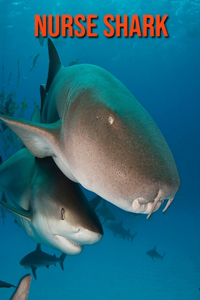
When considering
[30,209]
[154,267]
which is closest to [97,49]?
[154,267]

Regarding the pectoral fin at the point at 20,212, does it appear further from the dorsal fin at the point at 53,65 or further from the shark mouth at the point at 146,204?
the shark mouth at the point at 146,204

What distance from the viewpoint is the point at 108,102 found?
1541 mm

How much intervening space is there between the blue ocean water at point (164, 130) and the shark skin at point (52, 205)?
5.73 metres

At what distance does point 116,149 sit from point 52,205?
4.98ft

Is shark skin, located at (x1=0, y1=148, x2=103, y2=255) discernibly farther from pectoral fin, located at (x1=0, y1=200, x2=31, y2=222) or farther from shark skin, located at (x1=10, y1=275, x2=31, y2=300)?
shark skin, located at (x1=10, y1=275, x2=31, y2=300)

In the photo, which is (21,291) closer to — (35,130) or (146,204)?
(146,204)

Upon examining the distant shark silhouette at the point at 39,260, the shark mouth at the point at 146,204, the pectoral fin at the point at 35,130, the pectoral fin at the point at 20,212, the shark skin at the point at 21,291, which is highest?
the pectoral fin at the point at 35,130

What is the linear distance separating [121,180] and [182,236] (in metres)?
42.5

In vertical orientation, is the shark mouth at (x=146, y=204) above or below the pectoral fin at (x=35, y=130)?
below

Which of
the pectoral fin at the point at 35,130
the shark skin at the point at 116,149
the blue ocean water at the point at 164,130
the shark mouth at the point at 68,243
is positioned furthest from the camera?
the blue ocean water at the point at 164,130

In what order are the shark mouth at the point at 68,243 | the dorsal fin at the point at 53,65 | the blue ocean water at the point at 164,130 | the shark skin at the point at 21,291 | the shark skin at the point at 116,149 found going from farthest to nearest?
the blue ocean water at the point at 164,130 < the dorsal fin at the point at 53,65 < the shark mouth at the point at 68,243 < the shark skin at the point at 21,291 < the shark skin at the point at 116,149

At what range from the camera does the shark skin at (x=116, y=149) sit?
1.22 meters

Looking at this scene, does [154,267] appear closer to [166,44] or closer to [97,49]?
[166,44]

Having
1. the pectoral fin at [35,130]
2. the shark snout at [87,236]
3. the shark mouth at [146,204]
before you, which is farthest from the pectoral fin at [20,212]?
the shark mouth at [146,204]
